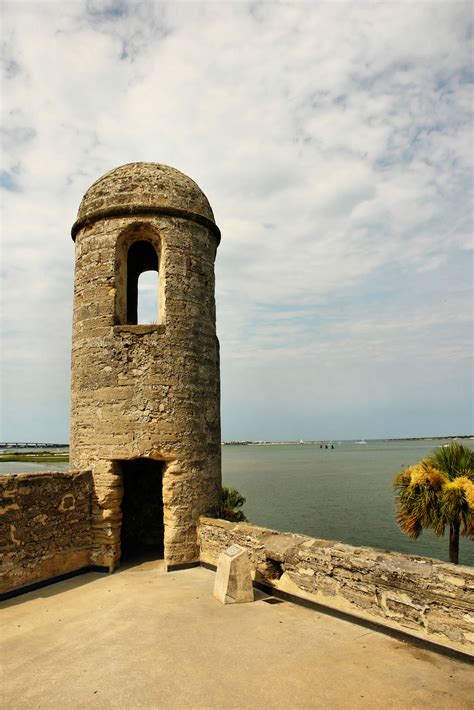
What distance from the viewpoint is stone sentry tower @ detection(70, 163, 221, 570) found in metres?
8.16

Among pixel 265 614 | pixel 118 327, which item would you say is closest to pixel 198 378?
pixel 118 327

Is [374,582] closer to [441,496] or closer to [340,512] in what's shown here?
[441,496]

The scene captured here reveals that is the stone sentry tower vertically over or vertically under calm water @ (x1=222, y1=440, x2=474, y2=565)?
over

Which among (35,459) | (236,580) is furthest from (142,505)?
(35,459)

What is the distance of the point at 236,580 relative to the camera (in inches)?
248

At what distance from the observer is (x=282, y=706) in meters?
3.86

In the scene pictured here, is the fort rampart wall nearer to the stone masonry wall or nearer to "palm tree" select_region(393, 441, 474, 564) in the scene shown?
the stone masonry wall

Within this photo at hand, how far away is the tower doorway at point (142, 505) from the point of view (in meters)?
10.4

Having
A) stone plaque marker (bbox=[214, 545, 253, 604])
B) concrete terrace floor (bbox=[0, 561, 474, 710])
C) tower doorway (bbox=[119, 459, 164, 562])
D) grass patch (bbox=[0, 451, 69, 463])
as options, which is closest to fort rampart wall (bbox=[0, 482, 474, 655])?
concrete terrace floor (bbox=[0, 561, 474, 710])

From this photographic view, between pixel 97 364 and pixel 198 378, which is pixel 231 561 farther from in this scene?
pixel 97 364

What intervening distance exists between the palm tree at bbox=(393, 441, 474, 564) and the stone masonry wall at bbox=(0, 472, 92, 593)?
680 cm

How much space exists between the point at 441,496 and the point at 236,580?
5.94 meters

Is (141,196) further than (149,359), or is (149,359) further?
(141,196)

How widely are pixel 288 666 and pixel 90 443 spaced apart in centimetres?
515
